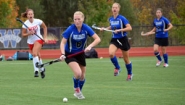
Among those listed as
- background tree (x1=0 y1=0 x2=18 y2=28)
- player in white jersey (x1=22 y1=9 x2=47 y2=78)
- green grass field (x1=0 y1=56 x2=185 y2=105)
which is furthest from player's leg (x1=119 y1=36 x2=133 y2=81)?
background tree (x1=0 y1=0 x2=18 y2=28)

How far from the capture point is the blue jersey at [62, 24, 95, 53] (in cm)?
1216

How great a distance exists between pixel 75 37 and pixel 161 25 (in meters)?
11.4

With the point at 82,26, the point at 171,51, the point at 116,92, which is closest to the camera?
the point at 82,26

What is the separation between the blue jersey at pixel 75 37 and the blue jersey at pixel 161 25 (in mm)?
11234

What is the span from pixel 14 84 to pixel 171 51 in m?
20.3

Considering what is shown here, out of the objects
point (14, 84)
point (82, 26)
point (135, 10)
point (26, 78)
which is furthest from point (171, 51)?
point (135, 10)

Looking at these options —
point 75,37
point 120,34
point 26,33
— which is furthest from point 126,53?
point 75,37

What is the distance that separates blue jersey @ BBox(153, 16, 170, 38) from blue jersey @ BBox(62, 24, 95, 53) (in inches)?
442

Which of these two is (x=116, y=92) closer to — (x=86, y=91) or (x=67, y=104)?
(x=86, y=91)

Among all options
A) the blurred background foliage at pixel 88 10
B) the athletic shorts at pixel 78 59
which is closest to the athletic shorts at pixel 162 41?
the athletic shorts at pixel 78 59

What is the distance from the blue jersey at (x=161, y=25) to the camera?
23172mm

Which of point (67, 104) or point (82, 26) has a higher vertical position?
point (82, 26)

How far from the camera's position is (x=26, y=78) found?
58.3 ft

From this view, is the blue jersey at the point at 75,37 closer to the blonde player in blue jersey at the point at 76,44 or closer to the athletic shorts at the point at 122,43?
the blonde player in blue jersey at the point at 76,44
